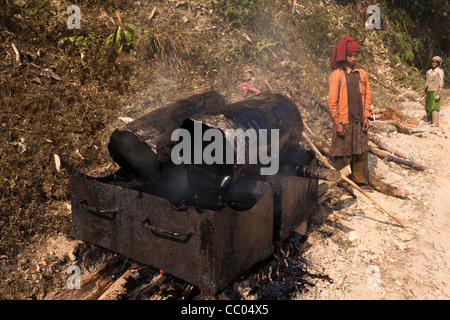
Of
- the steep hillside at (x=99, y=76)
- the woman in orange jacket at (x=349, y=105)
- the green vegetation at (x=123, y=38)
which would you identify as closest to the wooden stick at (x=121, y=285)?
the steep hillside at (x=99, y=76)

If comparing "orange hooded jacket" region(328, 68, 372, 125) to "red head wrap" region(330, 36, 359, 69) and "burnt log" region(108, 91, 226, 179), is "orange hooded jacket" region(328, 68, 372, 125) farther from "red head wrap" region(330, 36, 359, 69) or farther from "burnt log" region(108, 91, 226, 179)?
"burnt log" region(108, 91, 226, 179)

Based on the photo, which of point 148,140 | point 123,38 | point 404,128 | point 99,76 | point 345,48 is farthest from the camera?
point 404,128

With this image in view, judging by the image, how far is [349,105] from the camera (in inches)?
225

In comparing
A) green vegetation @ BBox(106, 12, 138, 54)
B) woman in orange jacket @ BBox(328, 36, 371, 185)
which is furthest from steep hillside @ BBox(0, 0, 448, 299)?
woman in orange jacket @ BBox(328, 36, 371, 185)

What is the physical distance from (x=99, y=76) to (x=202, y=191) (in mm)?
3814

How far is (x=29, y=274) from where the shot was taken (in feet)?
12.5

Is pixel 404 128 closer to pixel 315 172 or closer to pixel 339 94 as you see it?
pixel 339 94

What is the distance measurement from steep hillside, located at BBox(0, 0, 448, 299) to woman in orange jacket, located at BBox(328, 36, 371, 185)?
5.99 feet

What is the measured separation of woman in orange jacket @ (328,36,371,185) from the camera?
5555 millimetres

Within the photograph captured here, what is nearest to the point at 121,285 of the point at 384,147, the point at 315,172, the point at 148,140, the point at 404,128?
the point at 148,140

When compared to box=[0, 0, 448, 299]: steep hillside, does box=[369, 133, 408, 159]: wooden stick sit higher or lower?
lower

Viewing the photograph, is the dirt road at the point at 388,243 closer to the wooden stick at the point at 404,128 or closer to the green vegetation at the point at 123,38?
the wooden stick at the point at 404,128

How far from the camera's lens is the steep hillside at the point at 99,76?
173 inches

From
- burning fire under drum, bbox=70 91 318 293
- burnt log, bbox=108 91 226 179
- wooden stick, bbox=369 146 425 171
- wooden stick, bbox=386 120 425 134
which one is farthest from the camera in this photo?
wooden stick, bbox=386 120 425 134
